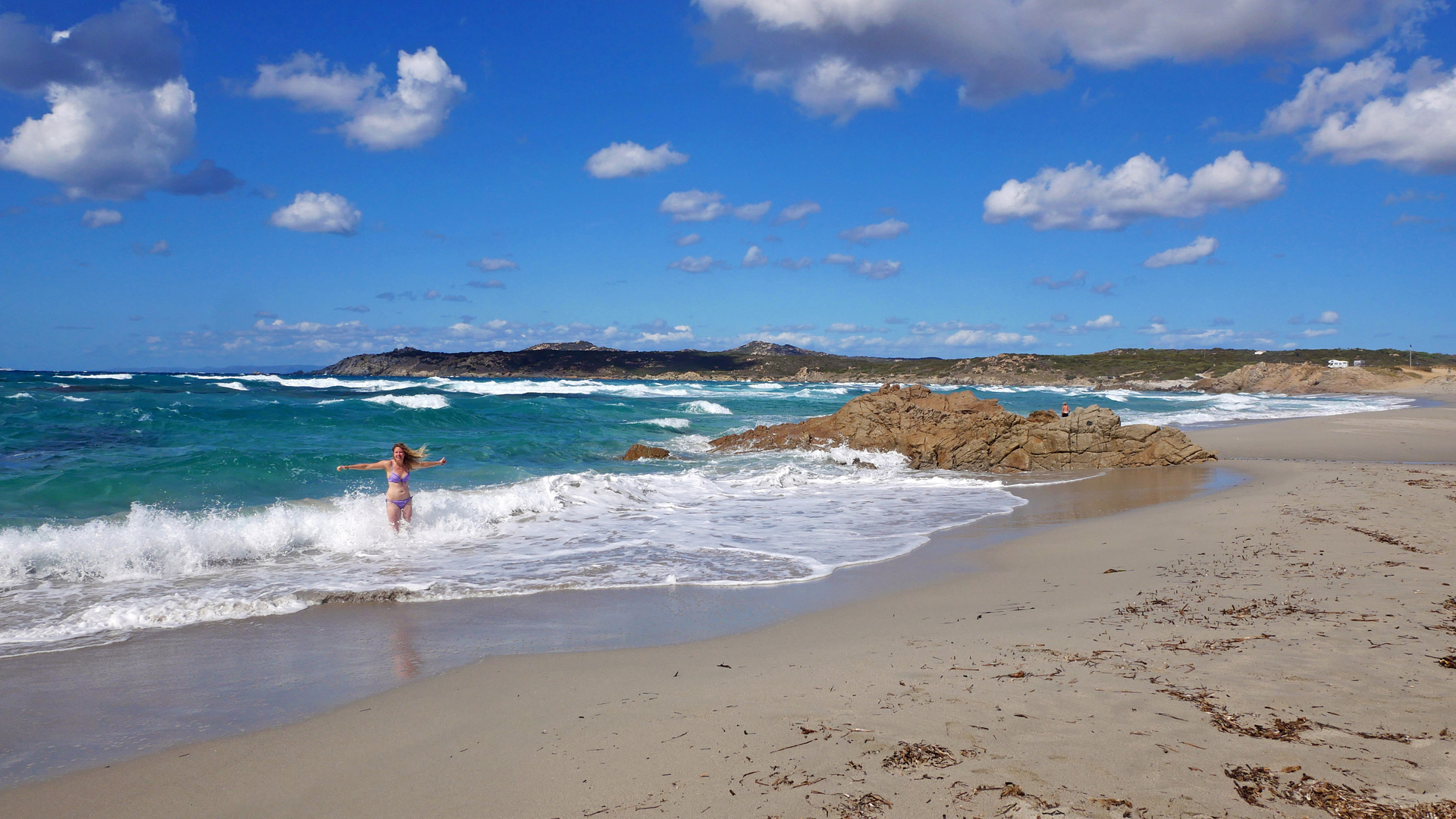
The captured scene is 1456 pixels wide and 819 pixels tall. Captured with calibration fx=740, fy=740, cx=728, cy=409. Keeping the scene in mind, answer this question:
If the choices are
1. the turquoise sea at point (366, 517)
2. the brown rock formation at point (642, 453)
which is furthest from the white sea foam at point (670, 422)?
the brown rock formation at point (642, 453)

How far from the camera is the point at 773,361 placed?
11575 centimetres

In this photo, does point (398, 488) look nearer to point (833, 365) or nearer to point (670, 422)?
point (670, 422)

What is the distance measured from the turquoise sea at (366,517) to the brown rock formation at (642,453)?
478mm

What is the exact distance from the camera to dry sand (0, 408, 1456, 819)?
2.70 metres

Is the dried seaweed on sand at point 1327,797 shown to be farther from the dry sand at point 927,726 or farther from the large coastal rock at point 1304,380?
the large coastal rock at point 1304,380

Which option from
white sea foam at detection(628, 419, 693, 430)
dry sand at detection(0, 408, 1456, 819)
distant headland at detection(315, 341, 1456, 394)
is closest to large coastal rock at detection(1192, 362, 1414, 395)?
distant headland at detection(315, 341, 1456, 394)

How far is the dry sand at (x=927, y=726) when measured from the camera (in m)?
2.70

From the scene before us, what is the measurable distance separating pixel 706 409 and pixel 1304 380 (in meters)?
59.1

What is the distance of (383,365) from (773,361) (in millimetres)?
66344

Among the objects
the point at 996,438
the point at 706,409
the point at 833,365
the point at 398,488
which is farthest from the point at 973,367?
the point at 398,488

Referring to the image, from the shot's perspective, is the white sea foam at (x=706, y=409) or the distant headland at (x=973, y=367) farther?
the distant headland at (x=973, y=367)

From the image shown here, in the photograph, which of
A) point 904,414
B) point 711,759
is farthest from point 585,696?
point 904,414

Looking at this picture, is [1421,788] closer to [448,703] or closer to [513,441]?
[448,703]

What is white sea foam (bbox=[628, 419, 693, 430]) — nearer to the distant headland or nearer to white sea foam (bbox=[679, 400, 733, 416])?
white sea foam (bbox=[679, 400, 733, 416])
